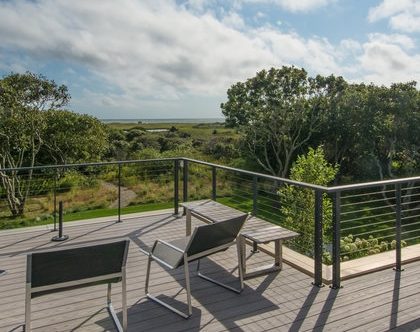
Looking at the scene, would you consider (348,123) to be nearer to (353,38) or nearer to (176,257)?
(353,38)

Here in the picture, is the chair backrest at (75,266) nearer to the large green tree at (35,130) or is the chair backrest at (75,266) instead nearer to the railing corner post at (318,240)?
the railing corner post at (318,240)

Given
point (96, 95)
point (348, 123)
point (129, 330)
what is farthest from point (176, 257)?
point (96, 95)

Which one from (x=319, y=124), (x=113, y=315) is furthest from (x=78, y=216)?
(x=319, y=124)

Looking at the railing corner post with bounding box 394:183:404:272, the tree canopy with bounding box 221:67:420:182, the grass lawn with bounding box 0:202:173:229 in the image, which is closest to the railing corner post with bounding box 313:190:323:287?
the railing corner post with bounding box 394:183:404:272

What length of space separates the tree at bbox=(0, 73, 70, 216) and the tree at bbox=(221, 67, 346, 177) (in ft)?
37.0

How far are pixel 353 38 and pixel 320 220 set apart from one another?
54.6ft

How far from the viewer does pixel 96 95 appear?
2306 cm

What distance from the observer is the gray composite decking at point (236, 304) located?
121 inches

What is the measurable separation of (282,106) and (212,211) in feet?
60.0

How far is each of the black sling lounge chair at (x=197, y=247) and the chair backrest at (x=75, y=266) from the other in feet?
2.00

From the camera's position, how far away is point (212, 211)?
484 centimetres

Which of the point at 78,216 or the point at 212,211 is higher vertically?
the point at 212,211

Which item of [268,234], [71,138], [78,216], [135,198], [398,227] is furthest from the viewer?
[135,198]

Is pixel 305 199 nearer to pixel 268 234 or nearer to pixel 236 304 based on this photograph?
pixel 268 234
